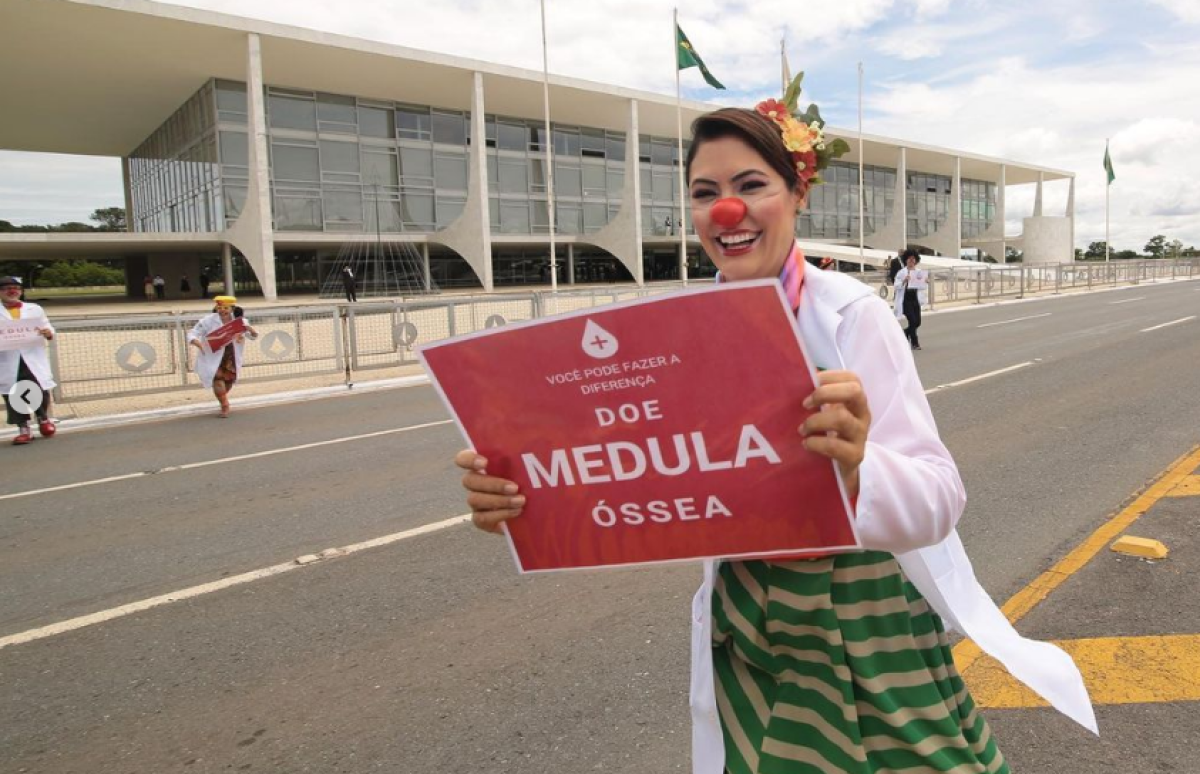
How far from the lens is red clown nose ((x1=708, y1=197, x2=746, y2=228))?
5.02ft

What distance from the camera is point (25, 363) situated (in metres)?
9.70

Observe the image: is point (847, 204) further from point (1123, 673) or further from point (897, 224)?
point (1123, 673)

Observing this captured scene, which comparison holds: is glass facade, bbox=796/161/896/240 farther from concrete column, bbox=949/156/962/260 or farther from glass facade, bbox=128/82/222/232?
glass facade, bbox=128/82/222/232

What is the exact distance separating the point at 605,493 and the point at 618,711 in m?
1.95

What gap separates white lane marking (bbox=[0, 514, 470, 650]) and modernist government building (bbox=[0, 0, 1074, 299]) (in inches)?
1246

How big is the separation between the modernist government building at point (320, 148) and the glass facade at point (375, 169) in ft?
0.31

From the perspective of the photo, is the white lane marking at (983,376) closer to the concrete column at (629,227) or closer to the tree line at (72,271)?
the concrete column at (629,227)

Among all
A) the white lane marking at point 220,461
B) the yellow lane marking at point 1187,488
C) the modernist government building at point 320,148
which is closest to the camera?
the yellow lane marking at point 1187,488

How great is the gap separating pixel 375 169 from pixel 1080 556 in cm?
3926

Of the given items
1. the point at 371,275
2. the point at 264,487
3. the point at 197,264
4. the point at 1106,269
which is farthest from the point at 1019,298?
the point at 197,264

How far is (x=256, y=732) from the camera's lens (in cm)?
306

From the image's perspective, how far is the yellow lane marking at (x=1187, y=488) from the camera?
5.53 m

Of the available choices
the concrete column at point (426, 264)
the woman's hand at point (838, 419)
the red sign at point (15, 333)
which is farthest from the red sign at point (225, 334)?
the concrete column at point (426, 264)

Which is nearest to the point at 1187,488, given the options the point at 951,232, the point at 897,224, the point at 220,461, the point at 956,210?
the point at 220,461
